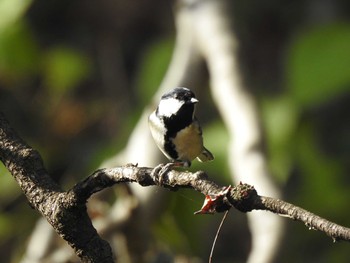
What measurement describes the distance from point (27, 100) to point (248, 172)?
5.03 ft

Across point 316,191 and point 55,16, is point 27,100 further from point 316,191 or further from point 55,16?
point 316,191

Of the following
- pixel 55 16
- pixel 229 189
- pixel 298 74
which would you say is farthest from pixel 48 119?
pixel 229 189

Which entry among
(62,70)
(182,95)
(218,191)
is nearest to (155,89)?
(62,70)

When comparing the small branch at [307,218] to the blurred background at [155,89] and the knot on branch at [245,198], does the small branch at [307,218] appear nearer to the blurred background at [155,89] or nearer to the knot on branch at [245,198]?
the knot on branch at [245,198]

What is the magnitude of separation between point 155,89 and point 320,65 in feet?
1.98

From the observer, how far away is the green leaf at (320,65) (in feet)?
8.98

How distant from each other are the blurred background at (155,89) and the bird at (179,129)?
96cm

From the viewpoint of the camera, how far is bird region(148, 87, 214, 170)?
3.83 feet

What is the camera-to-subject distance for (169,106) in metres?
1.18

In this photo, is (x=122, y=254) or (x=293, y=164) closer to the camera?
(x=122, y=254)

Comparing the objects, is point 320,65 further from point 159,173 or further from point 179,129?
point 159,173

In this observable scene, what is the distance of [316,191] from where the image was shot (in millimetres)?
2957

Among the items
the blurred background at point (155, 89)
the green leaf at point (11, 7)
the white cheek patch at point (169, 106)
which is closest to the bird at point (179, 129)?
the white cheek patch at point (169, 106)

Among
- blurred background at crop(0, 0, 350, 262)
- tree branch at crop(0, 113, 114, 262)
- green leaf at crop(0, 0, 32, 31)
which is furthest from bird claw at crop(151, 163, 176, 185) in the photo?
green leaf at crop(0, 0, 32, 31)
